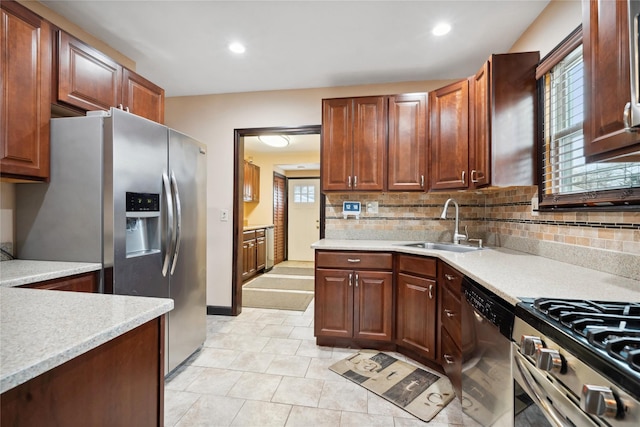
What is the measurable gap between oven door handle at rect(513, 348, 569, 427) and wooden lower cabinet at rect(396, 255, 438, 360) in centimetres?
110

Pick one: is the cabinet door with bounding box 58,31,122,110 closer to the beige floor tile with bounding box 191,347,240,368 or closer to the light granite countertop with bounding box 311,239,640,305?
the beige floor tile with bounding box 191,347,240,368

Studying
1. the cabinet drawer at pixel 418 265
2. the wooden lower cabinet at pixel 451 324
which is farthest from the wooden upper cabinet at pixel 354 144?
the wooden lower cabinet at pixel 451 324

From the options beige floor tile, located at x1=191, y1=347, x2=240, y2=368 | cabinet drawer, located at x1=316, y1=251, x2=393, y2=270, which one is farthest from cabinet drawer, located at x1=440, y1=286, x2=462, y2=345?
beige floor tile, located at x1=191, y1=347, x2=240, y2=368

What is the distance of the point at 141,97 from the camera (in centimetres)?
235

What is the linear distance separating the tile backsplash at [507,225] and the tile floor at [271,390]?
1149 mm

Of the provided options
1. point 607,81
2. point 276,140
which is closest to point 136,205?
point 607,81

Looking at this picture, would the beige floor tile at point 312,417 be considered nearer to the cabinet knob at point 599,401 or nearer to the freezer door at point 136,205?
the freezer door at point 136,205

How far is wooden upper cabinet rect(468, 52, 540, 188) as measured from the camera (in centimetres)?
193

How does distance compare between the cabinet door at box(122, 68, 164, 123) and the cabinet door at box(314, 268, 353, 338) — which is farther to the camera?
the cabinet door at box(314, 268, 353, 338)

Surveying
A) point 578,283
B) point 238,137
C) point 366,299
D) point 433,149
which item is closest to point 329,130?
point 433,149

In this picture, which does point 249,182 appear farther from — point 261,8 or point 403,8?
point 403,8

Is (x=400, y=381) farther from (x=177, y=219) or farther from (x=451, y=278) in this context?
(x=177, y=219)

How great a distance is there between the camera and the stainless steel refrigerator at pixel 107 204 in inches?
65.0

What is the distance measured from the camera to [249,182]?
543cm
